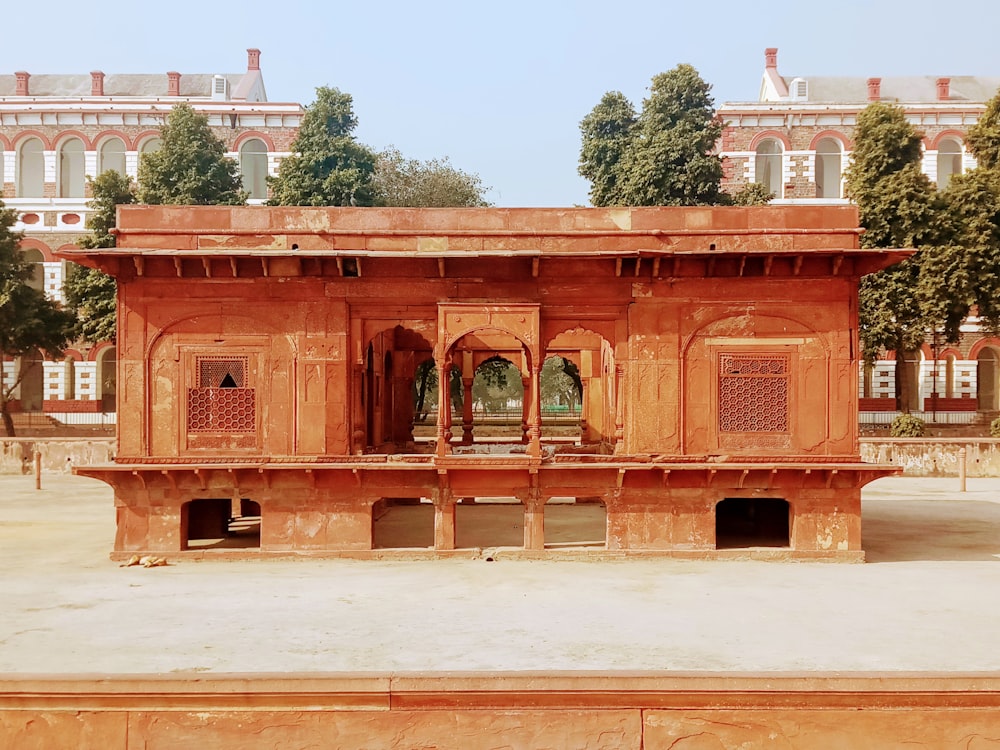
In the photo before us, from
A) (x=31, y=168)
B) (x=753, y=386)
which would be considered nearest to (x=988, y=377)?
(x=753, y=386)

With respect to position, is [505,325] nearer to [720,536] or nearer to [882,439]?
[720,536]

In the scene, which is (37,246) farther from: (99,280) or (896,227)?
(896,227)

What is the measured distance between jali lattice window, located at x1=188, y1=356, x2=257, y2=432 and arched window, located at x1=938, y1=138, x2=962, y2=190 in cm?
3617

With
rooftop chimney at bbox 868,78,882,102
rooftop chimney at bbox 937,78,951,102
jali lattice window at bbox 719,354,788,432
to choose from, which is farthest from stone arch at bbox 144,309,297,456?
rooftop chimney at bbox 937,78,951,102

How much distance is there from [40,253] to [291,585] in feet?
107

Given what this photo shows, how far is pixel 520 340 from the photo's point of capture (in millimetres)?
15984

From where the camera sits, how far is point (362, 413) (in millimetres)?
17297

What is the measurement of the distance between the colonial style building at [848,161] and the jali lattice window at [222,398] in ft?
98.4

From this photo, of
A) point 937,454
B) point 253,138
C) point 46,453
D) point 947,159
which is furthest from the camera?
point 947,159

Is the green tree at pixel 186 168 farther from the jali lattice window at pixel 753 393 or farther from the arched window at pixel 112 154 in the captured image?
the jali lattice window at pixel 753 393

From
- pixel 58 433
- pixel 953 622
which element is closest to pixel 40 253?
pixel 58 433

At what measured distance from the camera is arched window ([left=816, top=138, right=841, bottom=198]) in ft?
140

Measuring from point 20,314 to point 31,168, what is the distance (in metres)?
12.1

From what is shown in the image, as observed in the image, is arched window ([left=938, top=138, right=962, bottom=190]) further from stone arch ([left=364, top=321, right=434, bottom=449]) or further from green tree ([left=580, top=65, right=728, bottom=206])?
stone arch ([left=364, top=321, right=434, bottom=449])
